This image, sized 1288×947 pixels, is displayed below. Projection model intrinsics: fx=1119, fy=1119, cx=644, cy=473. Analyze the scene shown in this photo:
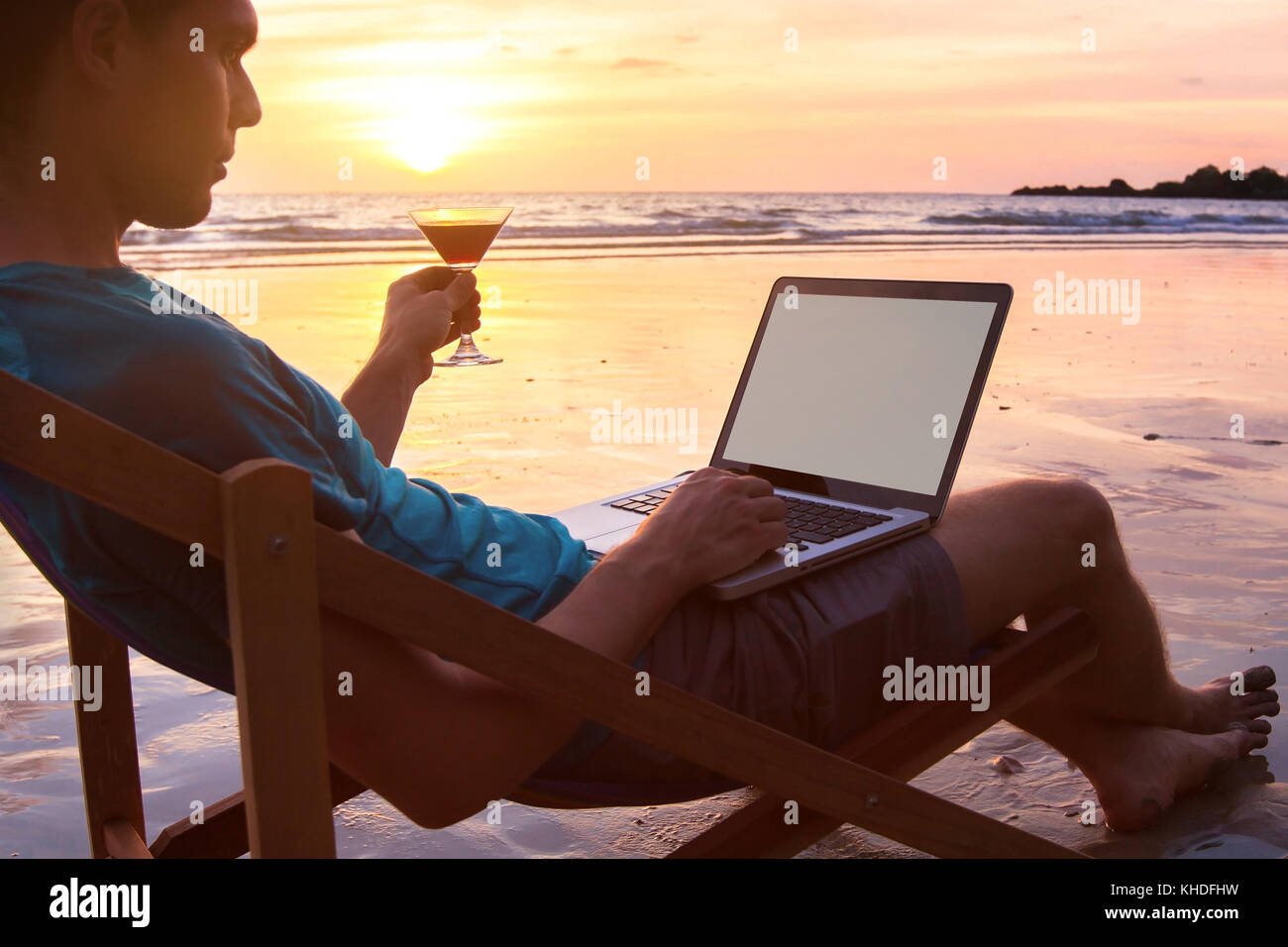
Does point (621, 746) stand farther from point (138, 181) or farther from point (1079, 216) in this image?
point (1079, 216)

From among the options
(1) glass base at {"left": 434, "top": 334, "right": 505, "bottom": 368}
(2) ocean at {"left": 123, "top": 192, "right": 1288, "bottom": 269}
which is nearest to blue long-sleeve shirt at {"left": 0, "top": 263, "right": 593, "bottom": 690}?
(1) glass base at {"left": 434, "top": 334, "right": 505, "bottom": 368}

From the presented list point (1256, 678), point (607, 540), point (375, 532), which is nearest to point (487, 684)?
point (375, 532)

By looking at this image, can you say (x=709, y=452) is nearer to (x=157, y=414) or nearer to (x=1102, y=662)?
(x=1102, y=662)

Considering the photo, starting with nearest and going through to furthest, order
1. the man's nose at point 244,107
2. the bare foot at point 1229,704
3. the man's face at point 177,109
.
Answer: the man's face at point 177,109 → the man's nose at point 244,107 → the bare foot at point 1229,704

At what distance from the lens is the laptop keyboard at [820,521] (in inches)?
77.8

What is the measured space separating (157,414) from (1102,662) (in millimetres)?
1806

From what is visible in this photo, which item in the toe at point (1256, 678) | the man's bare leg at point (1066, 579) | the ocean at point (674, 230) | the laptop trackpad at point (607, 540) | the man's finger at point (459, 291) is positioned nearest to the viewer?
the man's bare leg at point (1066, 579)

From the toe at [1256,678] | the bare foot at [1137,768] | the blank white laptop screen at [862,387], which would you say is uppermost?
the blank white laptop screen at [862,387]

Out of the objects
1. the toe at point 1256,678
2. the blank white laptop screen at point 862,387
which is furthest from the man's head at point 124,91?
the toe at point 1256,678

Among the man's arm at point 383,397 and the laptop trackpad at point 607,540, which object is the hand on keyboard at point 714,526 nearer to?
the laptop trackpad at point 607,540

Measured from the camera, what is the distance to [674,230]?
1881cm
